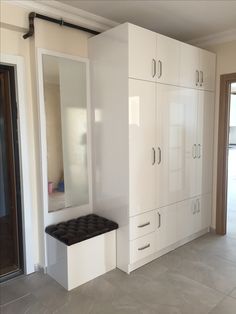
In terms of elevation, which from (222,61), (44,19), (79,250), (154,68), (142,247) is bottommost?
(142,247)

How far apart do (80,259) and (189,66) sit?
2347mm

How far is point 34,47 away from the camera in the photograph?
8.02 ft

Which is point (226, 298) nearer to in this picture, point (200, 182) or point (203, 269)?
point (203, 269)

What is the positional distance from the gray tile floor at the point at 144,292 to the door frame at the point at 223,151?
737mm

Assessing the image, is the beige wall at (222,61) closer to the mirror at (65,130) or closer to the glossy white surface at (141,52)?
the glossy white surface at (141,52)

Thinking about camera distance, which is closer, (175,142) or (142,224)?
(142,224)

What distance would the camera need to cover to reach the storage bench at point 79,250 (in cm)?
239

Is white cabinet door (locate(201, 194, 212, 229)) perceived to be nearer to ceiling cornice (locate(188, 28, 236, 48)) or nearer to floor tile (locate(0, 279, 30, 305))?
ceiling cornice (locate(188, 28, 236, 48))

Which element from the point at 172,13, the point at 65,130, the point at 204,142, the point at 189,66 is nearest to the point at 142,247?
the point at 65,130

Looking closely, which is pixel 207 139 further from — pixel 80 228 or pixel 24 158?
pixel 24 158

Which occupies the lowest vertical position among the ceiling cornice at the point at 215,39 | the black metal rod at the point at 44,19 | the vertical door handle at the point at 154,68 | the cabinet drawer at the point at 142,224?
the cabinet drawer at the point at 142,224

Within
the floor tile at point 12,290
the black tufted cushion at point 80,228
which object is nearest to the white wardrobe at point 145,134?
the black tufted cushion at point 80,228

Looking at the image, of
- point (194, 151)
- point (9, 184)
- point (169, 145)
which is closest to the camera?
point (9, 184)

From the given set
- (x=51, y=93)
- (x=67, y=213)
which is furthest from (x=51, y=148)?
(x=67, y=213)
